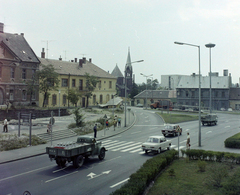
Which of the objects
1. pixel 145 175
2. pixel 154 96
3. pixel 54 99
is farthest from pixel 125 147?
pixel 154 96

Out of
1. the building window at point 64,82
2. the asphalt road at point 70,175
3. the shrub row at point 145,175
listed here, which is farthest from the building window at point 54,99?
the shrub row at point 145,175

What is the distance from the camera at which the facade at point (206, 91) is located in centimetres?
8038

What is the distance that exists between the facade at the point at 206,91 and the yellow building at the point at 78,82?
28751 millimetres

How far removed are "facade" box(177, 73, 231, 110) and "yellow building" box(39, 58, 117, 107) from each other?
2875 cm

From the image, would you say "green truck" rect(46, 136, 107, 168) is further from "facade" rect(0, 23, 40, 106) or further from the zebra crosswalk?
"facade" rect(0, 23, 40, 106)

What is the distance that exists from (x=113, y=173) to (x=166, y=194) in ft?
16.8

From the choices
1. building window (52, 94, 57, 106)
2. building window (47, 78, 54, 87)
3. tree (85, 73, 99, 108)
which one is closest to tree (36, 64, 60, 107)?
building window (47, 78, 54, 87)

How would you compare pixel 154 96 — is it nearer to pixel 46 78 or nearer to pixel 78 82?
pixel 78 82

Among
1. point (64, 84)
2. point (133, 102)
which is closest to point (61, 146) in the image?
point (64, 84)

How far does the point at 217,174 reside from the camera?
1250cm

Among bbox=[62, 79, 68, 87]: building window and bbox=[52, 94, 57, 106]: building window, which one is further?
bbox=[62, 79, 68, 87]: building window

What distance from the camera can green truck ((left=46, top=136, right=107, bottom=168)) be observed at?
16.3 metres

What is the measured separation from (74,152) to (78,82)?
47211 mm

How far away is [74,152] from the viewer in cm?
1661
